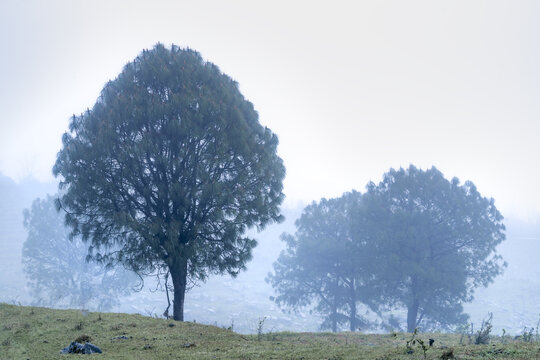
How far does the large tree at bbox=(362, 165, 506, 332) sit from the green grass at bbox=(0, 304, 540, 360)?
1589cm

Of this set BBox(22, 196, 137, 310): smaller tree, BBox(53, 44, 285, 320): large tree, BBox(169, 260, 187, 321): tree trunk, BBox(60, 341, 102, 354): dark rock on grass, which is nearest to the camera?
BBox(60, 341, 102, 354): dark rock on grass

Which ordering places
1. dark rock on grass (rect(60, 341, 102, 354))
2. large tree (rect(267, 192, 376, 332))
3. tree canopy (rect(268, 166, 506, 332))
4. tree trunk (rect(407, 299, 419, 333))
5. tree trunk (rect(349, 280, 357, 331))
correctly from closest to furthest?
dark rock on grass (rect(60, 341, 102, 354)) < tree trunk (rect(407, 299, 419, 333)) < tree canopy (rect(268, 166, 506, 332)) < large tree (rect(267, 192, 376, 332)) < tree trunk (rect(349, 280, 357, 331))

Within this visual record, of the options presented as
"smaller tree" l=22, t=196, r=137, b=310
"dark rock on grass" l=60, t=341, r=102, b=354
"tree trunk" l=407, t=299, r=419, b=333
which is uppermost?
"smaller tree" l=22, t=196, r=137, b=310

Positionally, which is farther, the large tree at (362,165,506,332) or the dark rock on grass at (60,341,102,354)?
the large tree at (362,165,506,332)

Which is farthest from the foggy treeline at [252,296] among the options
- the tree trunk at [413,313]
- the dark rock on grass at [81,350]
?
the dark rock on grass at [81,350]

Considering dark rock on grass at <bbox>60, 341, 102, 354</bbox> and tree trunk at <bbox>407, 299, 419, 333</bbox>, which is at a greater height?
Answer: tree trunk at <bbox>407, 299, 419, 333</bbox>

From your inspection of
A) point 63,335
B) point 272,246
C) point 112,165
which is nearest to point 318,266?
point 112,165

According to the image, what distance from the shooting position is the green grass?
6.95 m

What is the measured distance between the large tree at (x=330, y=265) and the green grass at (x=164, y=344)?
1803 centimetres

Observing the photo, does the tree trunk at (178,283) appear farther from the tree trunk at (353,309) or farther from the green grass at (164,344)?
the tree trunk at (353,309)

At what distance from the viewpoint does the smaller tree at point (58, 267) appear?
39.7 m

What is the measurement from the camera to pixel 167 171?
46.8ft

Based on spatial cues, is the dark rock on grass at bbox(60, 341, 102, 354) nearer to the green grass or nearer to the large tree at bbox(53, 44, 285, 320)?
the green grass

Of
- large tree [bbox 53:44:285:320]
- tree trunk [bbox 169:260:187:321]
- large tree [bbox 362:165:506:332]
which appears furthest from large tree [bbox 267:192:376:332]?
tree trunk [bbox 169:260:187:321]
